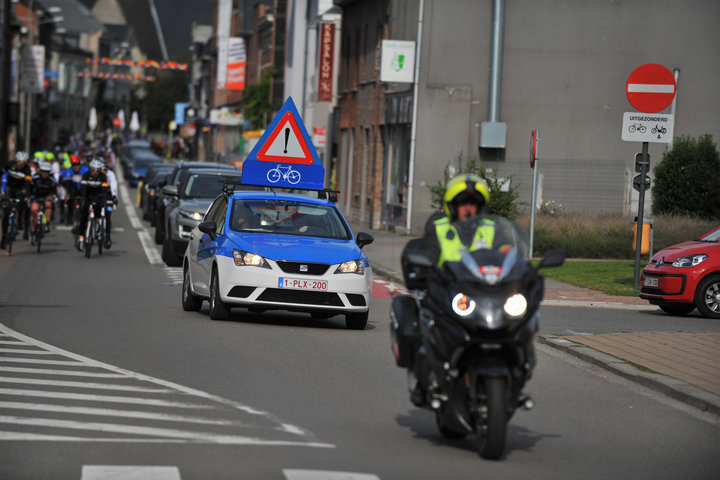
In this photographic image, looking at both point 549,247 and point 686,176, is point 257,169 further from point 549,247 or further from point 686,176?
point 686,176

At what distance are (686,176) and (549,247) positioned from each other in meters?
7.36

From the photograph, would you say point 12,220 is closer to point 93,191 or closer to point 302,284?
point 93,191

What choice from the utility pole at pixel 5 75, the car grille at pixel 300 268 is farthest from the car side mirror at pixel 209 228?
the utility pole at pixel 5 75

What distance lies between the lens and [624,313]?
62.2 feet

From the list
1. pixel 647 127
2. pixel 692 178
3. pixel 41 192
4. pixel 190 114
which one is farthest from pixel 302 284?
pixel 190 114

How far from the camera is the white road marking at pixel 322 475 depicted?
708 cm

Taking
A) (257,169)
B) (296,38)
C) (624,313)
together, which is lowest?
(624,313)

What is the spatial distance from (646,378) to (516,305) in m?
4.29

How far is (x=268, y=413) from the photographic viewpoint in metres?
9.12

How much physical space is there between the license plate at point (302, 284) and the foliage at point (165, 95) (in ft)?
467

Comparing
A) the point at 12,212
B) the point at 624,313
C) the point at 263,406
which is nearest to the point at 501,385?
the point at 263,406

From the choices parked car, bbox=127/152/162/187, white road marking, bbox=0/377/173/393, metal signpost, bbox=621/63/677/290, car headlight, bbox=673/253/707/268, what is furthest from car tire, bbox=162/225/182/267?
parked car, bbox=127/152/162/187

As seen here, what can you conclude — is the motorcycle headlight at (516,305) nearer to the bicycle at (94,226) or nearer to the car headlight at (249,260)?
the car headlight at (249,260)

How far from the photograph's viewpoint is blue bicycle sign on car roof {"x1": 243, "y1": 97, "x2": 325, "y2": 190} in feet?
71.9
